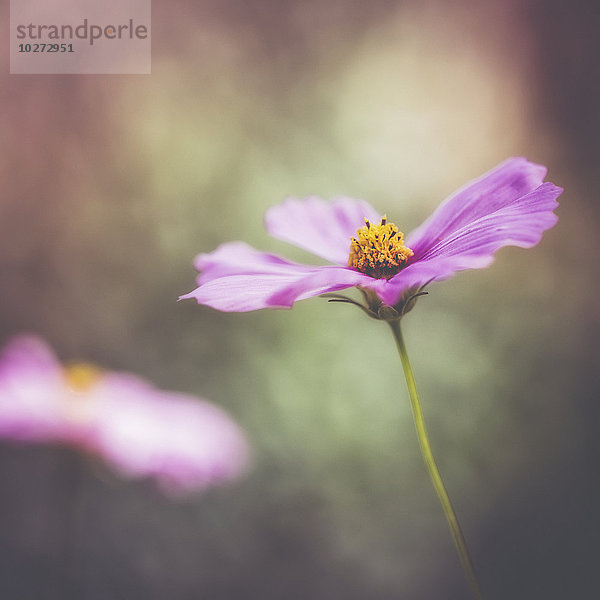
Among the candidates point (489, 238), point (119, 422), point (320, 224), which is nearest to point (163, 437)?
point (119, 422)

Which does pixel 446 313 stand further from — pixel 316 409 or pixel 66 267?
pixel 66 267

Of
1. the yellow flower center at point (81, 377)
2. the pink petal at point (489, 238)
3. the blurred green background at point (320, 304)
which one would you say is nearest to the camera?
the pink petal at point (489, 238)

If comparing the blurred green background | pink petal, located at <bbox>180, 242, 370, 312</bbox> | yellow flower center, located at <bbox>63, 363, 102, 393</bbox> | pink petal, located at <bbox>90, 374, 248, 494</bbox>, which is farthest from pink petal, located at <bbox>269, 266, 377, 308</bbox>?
the blurred green background

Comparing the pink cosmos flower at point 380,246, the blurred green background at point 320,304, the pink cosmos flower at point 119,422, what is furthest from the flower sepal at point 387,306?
the blurred green background at point 320,304

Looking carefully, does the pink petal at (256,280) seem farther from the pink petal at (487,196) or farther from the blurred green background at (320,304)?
the blurred green background at (320,304)

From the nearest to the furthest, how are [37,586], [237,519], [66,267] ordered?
[37,586], [237,519], [66,267]

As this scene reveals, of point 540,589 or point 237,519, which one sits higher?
point 237,519

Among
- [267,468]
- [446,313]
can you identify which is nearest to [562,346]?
[446,313]
